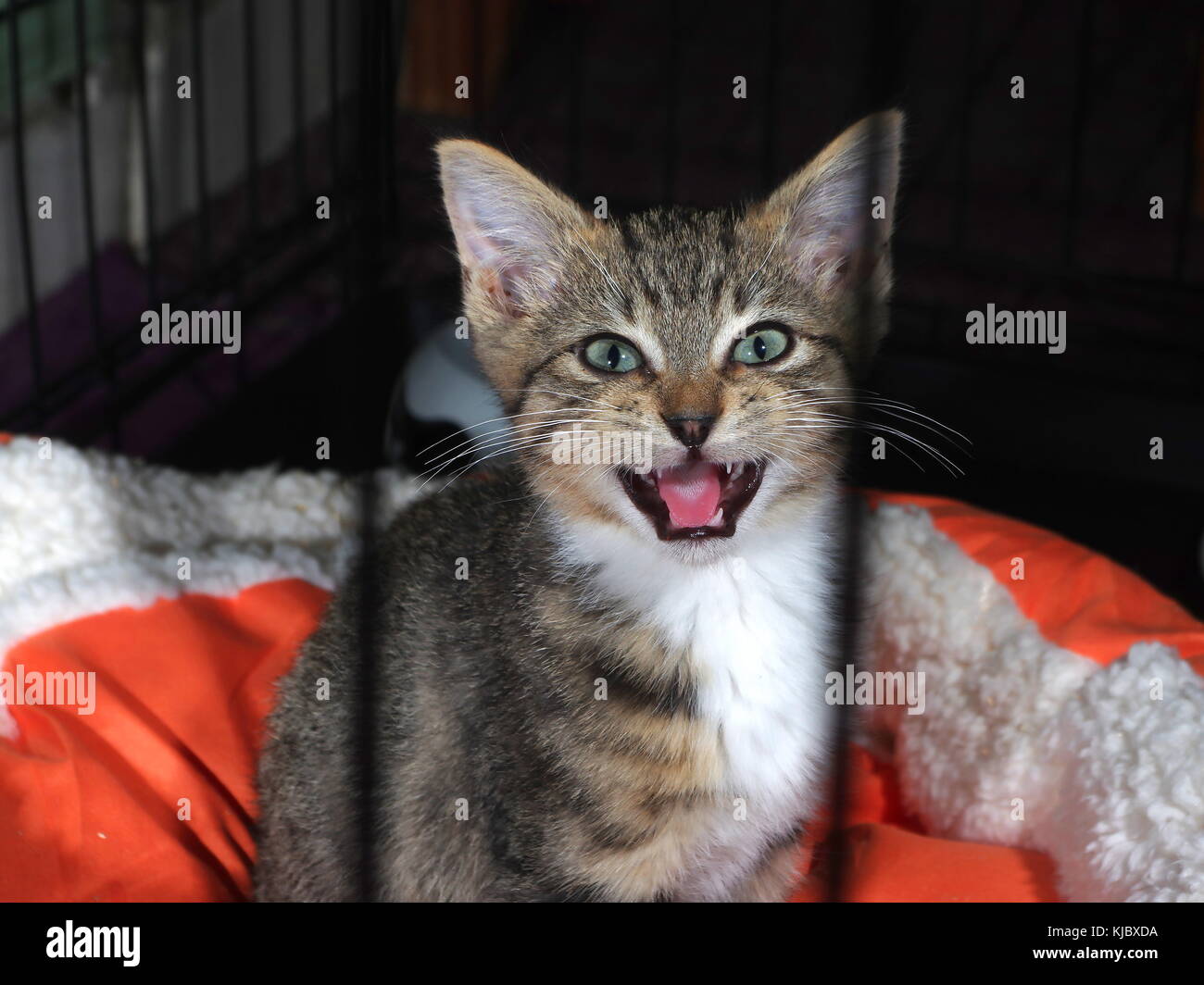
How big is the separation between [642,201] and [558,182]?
1384 millimetres

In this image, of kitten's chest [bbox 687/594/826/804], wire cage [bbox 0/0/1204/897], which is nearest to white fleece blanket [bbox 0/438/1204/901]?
wire cage [bbox 0/0/1204/897]

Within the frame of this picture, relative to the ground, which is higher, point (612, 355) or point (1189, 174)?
point (1189, 174)

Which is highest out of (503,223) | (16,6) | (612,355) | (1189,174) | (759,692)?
(16,6)

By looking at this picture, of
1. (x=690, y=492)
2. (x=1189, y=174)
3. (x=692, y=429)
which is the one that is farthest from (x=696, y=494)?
(x=1189, y=174)

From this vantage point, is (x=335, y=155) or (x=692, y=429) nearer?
(x=692, y=429)

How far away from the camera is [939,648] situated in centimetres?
214

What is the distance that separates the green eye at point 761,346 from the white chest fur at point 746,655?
0.19 m

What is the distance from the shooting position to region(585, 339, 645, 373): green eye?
5.34ft

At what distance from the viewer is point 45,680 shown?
1.95 meters

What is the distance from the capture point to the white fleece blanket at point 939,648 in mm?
1753

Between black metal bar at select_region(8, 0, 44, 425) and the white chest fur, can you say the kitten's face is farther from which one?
black metal bar at select_region(8, 0, 44, 425)

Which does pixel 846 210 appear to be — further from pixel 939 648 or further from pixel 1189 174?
pixel 1189 174

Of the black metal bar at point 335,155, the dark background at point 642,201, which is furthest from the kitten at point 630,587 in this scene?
the black metal bar at point 335,155
